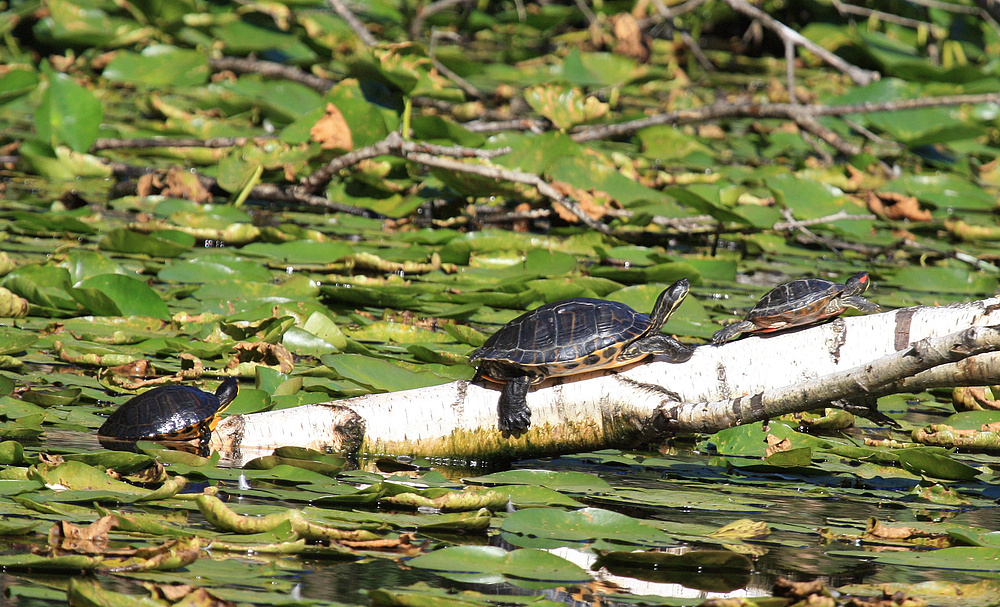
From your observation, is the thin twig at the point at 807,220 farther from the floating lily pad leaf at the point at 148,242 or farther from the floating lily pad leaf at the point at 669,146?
the floating lily pad leaf at the point at 148,242

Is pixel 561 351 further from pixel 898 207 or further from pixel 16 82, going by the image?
pixel 16 82

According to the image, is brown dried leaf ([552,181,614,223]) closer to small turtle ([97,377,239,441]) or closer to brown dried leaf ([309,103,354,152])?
brown dried leaf ([309,103,354,152])

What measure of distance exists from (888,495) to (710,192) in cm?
349

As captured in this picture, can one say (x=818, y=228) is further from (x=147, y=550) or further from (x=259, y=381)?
(x=147, y=550)

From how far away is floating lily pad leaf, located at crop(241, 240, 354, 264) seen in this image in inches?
203

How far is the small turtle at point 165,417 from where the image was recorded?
122 inches

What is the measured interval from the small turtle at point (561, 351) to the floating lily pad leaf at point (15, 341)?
166 cm

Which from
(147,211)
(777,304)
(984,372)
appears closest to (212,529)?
(777,304)

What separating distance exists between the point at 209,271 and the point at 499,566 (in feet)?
9.68

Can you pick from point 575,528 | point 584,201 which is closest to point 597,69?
point 584,201

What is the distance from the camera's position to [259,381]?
11.7 ft

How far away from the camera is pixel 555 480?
2.94 m

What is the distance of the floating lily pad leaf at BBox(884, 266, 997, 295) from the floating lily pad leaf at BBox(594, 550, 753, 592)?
11.3ft

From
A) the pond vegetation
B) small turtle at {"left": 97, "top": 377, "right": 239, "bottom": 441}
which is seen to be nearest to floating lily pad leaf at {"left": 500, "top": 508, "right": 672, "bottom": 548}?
the pond vegetation
